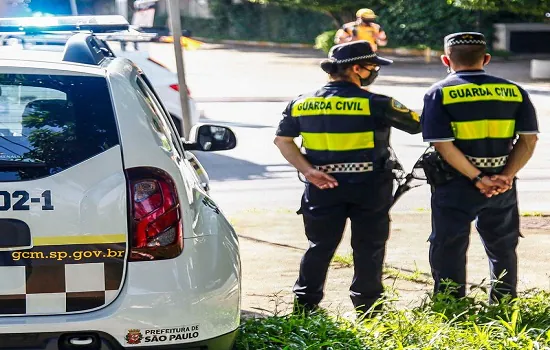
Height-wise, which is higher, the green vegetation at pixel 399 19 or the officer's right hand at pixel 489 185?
the officer's right hand at pixel 489 185

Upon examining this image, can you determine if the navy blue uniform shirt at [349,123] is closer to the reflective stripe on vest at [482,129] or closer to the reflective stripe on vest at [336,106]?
the reflective stripe on vest at [336,106]

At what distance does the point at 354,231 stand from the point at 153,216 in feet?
7.20

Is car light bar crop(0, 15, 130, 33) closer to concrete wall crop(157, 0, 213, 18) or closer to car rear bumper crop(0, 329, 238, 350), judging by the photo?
car rear bumper crop(0, 329, 238, 350)

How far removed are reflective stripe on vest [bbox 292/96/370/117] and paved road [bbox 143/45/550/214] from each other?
4.50 meters

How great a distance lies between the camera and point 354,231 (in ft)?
18.9

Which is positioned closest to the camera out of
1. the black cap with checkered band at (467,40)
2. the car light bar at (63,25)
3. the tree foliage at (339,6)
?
the car light bar at (63,25)

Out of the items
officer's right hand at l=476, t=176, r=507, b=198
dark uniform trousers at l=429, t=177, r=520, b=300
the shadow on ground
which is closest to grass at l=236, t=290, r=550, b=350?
dark uniform trousers at l=429, t=177, r=520, b=300

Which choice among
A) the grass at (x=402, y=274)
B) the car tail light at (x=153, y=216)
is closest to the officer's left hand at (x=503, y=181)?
the grass at (x=402, y=274)

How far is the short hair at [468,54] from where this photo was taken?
552cm

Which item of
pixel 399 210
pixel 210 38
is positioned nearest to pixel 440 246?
pixel 399 210

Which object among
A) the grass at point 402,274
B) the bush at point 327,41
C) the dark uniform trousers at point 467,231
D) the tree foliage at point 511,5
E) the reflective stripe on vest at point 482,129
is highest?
the reflective stripe on vest at point 482,129

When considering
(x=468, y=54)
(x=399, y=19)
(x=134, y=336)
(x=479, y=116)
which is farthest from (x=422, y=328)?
(x=399, y=19)

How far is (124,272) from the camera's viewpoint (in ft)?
12.1

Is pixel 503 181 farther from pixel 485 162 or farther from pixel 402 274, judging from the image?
pixel 402 274
